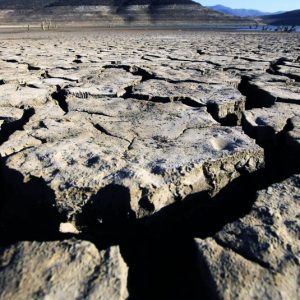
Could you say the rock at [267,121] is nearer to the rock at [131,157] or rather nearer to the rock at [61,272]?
the rock at [131,157]

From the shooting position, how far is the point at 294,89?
246 cm

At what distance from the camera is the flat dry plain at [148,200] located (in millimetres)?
736

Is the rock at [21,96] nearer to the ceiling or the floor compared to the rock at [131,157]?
nearer to the floor

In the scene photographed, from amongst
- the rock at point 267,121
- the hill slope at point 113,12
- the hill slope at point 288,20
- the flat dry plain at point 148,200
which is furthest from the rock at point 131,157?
the hill slope at point 288,20

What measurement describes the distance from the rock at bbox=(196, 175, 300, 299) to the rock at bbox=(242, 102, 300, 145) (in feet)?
2.18

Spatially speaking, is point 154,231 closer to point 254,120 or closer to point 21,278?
point 21,278

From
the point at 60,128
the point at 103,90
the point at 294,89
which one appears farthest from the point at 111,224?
the point at 294,89

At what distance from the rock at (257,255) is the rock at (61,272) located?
0.20 metres

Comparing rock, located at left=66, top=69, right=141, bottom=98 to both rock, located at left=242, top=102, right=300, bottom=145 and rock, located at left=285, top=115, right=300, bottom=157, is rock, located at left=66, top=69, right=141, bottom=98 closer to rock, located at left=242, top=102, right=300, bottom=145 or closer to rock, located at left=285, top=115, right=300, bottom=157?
rock, located at left=242, top=102, right=300, bottom=145

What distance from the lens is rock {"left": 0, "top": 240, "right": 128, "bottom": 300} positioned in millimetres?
692

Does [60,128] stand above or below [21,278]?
below

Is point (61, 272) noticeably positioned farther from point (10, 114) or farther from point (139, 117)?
point (10, 114)

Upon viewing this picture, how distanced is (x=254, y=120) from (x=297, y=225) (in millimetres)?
919

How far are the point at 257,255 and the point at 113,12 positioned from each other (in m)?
48.2
